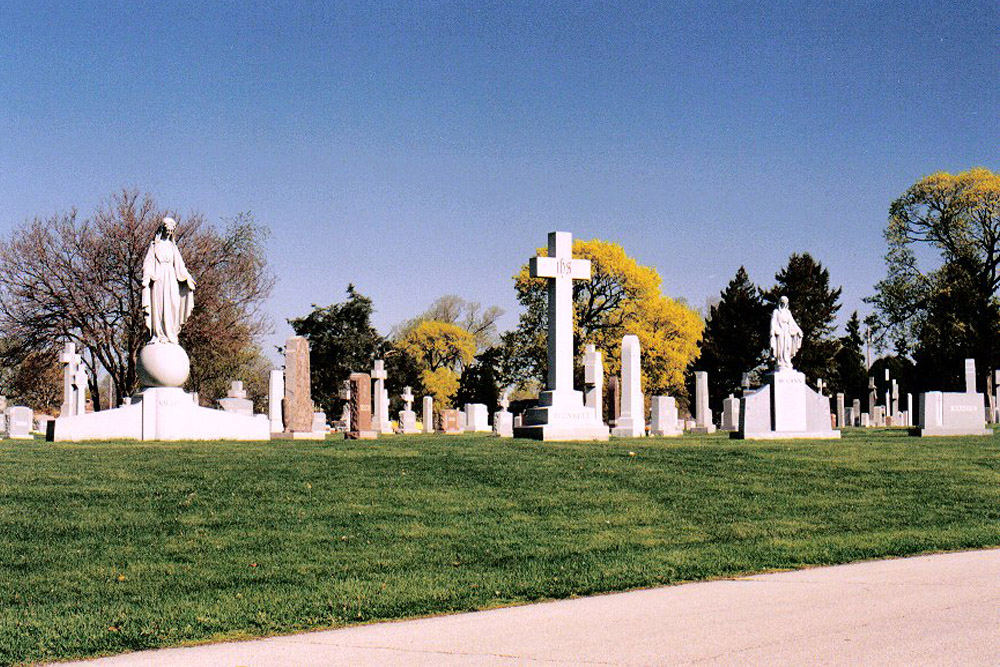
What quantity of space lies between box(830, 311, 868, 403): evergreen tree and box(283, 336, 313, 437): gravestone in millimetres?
44380

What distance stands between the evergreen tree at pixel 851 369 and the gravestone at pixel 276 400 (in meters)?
41.9

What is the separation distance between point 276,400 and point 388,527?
61.6 ft

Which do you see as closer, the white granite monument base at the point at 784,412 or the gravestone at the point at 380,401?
the white granite monument base at the point at 784,412

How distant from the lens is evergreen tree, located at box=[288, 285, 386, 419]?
174ft

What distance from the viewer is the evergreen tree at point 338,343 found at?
174ft

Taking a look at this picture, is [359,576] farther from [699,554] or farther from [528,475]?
[528,475]

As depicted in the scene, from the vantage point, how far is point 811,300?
64.3 metres

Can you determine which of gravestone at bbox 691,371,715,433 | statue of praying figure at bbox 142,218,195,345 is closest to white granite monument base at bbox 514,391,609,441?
statue of praying figure at bbox 142,218,195,345

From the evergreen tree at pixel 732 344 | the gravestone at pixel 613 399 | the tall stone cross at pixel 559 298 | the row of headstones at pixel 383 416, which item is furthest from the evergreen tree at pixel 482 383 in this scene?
the tall stone cross at pixel 559 298

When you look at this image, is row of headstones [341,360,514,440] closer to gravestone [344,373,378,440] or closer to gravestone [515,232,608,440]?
gravestone [344,373,378,440]

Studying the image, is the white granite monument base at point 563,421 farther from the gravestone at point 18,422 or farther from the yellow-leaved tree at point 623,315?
the yellow-leaved tree at point 623,315

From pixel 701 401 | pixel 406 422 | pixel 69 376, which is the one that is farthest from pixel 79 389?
pixel 701 401

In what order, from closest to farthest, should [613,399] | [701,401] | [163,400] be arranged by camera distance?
1. [163,400]
2. [613,399]
3. [701,401]

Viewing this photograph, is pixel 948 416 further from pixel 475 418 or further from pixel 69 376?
pixel 69 376
